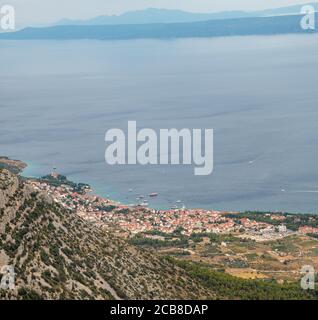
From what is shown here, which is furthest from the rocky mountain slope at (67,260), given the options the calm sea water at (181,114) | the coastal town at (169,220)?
the calm sea water at (181,114)

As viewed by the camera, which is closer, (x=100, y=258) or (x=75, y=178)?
(x=100, y=258)

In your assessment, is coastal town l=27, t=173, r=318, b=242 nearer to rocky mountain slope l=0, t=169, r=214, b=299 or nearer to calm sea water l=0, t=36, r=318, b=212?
calm sea water l=0, t=36, r=318, b=212

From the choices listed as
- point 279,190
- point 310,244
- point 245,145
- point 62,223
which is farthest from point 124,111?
point 62,223

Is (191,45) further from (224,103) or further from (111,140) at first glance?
(111,140)

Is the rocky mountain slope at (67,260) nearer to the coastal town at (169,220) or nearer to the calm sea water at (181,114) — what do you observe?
the coastal town at (169,220)

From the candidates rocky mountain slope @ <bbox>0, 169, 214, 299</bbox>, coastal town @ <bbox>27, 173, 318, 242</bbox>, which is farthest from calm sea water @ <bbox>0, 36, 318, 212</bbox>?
rocky mountain slope @ <bbox>0, 169, 214, 299</bbox>

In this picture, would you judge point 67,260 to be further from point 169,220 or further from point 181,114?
point 181,114

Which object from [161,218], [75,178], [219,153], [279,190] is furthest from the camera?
[219,153]
